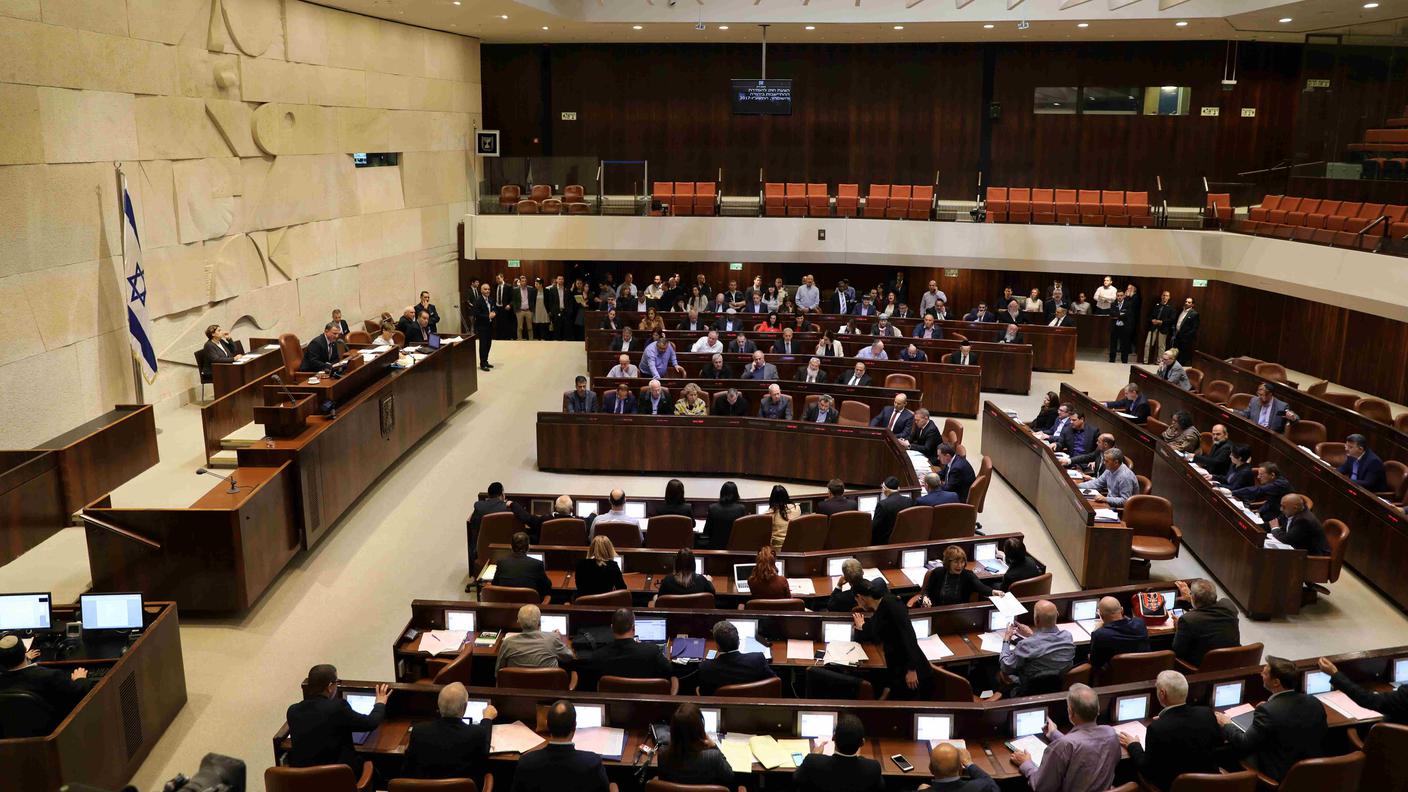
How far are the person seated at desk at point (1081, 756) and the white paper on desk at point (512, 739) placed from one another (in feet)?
8.45

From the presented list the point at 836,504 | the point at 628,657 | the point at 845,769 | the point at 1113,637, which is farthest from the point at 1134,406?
the point at 845,769

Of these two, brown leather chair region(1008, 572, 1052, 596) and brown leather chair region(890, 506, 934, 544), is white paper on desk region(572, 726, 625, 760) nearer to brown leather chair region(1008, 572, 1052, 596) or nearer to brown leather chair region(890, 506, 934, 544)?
brown leather chair region(1008, 572, 1052, 596)

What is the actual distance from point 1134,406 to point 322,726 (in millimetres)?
9893

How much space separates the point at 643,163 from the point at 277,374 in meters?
12.4

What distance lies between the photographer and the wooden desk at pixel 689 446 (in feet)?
40.5

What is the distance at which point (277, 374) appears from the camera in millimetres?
12016

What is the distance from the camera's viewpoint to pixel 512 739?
Answer: 5.60m

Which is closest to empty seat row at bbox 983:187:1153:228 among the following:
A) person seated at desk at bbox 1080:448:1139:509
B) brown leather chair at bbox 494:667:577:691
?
person seated at desk at bbox 1080:448:1139:509

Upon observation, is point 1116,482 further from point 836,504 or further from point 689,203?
point 689,203

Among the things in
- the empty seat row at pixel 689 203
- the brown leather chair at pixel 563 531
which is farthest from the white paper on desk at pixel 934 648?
the empty seat row at pixel 689 203

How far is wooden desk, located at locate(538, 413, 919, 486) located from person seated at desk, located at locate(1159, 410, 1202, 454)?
3.54 metres

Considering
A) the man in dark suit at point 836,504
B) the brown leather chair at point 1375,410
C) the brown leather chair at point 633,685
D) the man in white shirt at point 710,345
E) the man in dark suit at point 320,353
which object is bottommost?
the brown leather chair at point 633,685

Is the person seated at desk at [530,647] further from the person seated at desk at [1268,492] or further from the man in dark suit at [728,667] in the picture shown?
the person seated at desk at [1268,492]

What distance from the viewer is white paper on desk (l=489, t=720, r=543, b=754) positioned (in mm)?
5498
